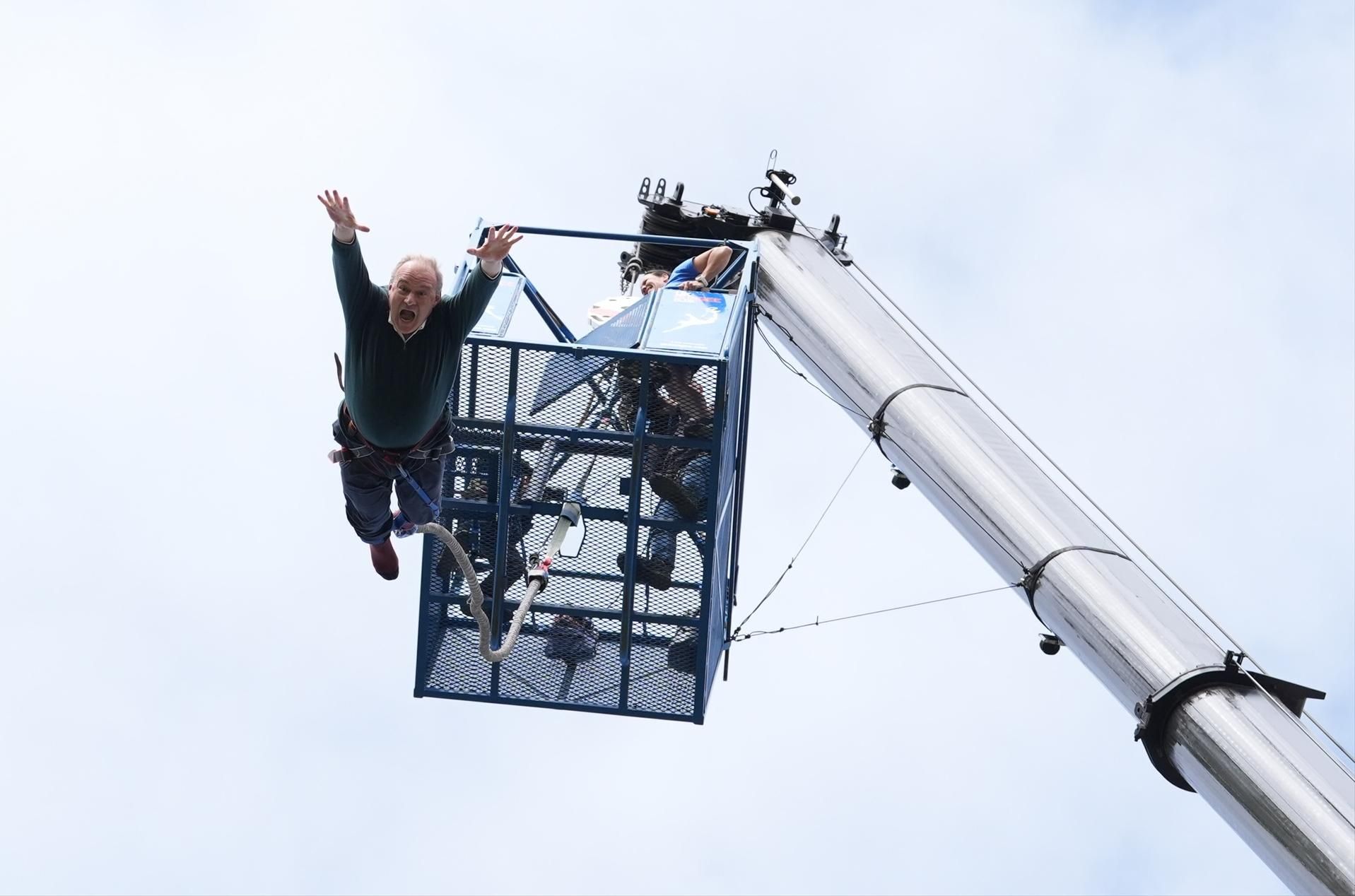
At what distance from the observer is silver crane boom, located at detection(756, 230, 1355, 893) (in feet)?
35.5

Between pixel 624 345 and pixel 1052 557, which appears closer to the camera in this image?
pixel 1052 557

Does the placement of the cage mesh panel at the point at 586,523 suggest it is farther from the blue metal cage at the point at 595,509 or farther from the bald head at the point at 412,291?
the bald head at the point at 412,291

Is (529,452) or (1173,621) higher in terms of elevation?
(529,452)

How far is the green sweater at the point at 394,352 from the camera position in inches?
476

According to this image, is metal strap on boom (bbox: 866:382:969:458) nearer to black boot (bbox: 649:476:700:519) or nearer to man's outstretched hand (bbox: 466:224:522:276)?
black boot (bbox: 649:476:700:519)

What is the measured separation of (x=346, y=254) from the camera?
468 inches

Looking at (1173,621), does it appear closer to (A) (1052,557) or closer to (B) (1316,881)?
(A) (1052,557)

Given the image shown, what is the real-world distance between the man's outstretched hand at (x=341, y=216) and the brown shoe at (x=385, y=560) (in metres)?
3.34

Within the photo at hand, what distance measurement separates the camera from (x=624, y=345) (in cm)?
1402

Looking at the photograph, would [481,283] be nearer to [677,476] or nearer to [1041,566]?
[677,476]

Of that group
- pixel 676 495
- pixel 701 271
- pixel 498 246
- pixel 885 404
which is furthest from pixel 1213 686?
pixel 701 271

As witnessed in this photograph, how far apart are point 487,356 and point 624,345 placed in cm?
93

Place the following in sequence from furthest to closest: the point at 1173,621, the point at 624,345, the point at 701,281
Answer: the point at 701,281, the point at 624,345, the point at 1173,621

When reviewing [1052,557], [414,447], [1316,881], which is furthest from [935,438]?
[1316,881]
